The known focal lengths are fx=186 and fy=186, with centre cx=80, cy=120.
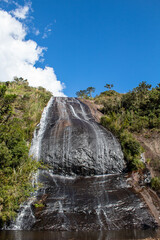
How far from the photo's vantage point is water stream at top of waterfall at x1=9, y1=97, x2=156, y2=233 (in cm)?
875

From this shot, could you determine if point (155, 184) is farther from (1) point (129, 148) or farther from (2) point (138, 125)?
(2) point (138, 125)

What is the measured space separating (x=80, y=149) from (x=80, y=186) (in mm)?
3175

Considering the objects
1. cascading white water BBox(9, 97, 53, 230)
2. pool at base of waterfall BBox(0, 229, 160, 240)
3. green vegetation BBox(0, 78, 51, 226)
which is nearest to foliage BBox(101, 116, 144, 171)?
pool at base of waterfall BBox(0, 229, 160, 240)

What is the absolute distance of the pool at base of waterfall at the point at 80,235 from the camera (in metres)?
7.07

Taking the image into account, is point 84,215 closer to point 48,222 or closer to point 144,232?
point 48,222

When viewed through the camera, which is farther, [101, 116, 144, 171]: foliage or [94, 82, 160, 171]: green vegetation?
[94, 82, 160, 171]: green vegetation

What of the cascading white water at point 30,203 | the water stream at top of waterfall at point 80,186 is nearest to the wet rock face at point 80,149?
the water stream at top of waterfall at point 80,186

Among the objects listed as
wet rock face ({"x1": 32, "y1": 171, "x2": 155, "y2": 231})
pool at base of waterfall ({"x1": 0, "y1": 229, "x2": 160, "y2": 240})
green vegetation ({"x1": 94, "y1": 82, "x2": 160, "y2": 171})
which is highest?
green vegetation ({"x1": 94, "y1": 82, "x2": 160, "y2": 171})

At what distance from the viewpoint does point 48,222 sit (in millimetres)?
8547

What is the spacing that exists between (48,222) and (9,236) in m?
1.89

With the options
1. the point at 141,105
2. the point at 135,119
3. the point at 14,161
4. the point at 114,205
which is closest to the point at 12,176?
the point at 14,161

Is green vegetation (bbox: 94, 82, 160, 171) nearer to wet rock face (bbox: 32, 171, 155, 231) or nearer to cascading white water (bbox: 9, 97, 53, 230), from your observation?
wet rock face (bbox: 32, 171, 155, 231)

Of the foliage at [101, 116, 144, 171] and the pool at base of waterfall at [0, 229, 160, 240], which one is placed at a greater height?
the foliage at [101, 116, 144, 171]

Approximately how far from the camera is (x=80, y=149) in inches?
556
